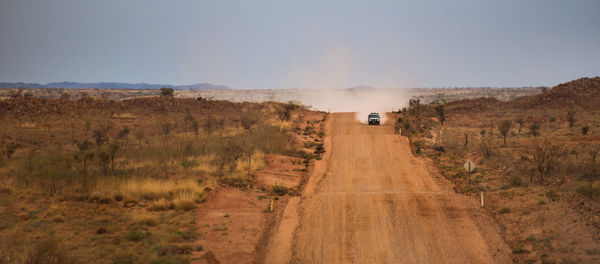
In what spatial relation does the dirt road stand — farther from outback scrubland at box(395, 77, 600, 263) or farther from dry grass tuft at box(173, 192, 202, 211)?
dry grass tuft at box(173, 192, 202, 211)

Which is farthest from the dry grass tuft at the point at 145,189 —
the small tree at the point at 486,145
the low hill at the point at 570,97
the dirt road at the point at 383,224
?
the low hill at the point at 570,97

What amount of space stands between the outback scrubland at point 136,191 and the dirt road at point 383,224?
1.66 m

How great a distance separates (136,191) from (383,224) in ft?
34.1

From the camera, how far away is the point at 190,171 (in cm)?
2292

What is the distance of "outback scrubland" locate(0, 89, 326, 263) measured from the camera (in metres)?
12.4

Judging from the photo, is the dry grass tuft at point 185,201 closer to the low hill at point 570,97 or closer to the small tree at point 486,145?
the small tree at point 486,145

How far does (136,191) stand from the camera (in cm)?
1825

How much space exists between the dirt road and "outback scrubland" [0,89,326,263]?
1664mm

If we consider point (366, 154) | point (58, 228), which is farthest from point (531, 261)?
point (366, 154)

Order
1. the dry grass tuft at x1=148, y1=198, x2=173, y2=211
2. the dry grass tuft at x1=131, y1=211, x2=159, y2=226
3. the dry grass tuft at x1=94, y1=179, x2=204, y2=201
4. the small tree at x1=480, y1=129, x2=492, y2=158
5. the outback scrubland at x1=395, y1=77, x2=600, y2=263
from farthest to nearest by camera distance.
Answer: the small tree at x1=480, y1=129, x2=492, y2=158, the dry grass tuft at x1=94, y1=179, x2=204, y2=201, the dry grass tuft at x1=148, y1=198, x2=173, y2=211, the dry grass tuft at x1=131, y1=211, x2=159, y2=226, the outback scrubland at x1=395, y1=77, x2=600, y2=263

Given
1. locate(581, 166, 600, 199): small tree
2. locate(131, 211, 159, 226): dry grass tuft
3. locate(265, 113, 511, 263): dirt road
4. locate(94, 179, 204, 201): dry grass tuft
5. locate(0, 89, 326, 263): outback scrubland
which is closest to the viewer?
locate(0, 89, 326, 263): outback scrubland

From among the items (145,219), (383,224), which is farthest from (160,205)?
(383,224)

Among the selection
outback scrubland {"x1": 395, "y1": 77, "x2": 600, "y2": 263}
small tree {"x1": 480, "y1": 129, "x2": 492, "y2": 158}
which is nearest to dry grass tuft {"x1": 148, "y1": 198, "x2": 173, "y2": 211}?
outback scrubland {"x1": 395, "y1": 77, "x2": 600, "y2": 263}

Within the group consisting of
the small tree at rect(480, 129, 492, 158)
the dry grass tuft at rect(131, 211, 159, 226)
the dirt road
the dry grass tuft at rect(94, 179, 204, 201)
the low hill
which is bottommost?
the dirt road
